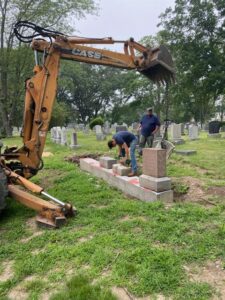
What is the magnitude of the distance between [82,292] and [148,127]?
7271 millimetres

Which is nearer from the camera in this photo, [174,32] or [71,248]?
[71,248]

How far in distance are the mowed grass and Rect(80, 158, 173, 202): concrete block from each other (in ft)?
0.77

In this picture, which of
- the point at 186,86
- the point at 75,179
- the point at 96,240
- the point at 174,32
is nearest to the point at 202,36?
the point at 174,32

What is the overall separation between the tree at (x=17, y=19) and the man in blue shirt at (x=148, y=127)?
668 inches

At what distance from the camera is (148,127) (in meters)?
9.66

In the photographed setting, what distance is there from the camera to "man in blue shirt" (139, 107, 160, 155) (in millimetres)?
9492

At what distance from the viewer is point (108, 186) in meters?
6.64

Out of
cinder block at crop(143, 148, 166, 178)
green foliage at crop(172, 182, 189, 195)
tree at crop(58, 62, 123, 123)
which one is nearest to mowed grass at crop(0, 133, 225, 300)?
cinder block at crop(143, 148, 166, 178)

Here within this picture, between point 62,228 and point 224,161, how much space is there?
6.07m

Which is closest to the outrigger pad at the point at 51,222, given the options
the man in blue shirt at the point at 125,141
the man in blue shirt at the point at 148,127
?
the man in blue shirt at the point at 125,141

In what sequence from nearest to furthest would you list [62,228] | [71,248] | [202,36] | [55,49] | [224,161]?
[71,248]
[62,228]
[55,49]
[224,161]
[202,36]

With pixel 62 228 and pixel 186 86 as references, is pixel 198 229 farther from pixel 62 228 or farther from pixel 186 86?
pixel 186 86

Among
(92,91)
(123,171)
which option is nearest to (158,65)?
(123,171)

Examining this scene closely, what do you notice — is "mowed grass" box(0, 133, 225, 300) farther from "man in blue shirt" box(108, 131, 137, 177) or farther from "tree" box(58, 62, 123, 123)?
"tree" box(58, 62, 123, 123)
